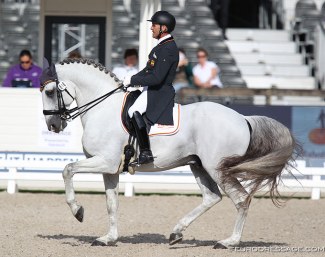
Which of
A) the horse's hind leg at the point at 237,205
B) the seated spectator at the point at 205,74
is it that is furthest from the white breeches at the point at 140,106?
the seated spectator at the point at 205,74

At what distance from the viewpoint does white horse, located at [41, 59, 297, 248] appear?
431 inches

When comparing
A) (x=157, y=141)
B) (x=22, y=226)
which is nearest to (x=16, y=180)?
(x=22, y=226)

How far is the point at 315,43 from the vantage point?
77.0ft

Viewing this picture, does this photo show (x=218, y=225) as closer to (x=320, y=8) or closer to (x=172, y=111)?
(x=172, y=111)

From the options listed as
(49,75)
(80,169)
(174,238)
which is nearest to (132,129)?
(80,169)

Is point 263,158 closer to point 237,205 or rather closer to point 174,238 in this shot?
point 237,205

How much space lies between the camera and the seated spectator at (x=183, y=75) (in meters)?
19.3

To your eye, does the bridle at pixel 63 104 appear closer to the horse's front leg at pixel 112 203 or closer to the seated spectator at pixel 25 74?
the horse's front leg at pixel 112 203

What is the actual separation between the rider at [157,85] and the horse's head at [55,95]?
2.21ft

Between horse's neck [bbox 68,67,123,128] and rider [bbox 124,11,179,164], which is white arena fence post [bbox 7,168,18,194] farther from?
rider [bbox 124,11,179,164]

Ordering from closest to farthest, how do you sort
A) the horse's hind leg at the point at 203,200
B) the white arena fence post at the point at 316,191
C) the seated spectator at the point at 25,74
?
the horse's hind leg at the point at 203,200 < the white arena fence post at the point at 316,191 < the seated spectator at the point at 25,74

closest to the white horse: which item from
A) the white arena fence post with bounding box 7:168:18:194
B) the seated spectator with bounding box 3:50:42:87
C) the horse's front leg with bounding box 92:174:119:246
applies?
the horse's front leg with bounding box 92:174:119:246

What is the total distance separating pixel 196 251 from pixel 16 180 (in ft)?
21.6

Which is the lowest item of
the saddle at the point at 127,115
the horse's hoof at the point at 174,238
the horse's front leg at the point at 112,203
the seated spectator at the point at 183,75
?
the seated spectator at the point at 183,75
